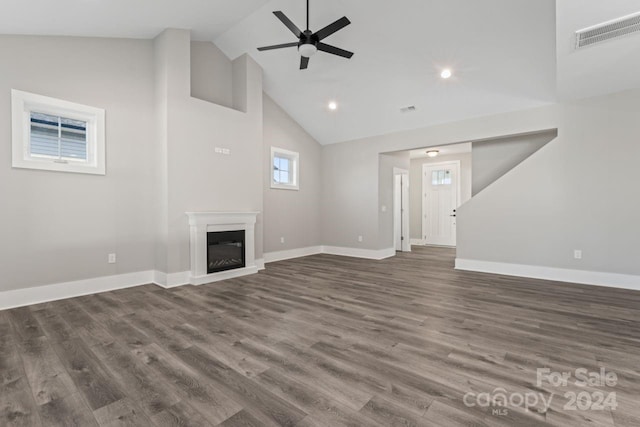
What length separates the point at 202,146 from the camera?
4.67 meters

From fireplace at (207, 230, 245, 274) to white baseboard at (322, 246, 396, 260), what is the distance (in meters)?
2.93

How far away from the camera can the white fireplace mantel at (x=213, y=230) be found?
4379 millimetres

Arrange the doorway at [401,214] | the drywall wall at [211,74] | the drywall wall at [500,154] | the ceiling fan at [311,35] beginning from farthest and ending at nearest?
the doorway at [401,214] → the drywall wall at [500,154] → the drywall wall at [211,74] → the ceiling fan at [311,35]

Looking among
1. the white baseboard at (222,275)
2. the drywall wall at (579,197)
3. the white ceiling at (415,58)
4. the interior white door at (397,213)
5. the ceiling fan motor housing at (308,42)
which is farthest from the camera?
the interior white door at (397,213)

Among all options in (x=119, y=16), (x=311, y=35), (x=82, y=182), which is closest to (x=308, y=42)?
(x=311, y=35)

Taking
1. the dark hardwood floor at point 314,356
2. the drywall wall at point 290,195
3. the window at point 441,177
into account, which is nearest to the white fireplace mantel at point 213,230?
the dark hardwood floor at point 314,356

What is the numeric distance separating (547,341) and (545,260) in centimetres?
283

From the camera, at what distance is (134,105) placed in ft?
14.2

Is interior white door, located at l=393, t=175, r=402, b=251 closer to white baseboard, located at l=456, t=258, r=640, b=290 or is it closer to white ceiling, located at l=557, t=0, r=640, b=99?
white baseboard, located at l=456, t=258, r=640, b=290

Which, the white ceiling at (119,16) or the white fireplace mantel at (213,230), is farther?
the white fireplace mantel at (213,230)

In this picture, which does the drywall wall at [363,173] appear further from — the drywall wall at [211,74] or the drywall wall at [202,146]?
the drywall wall at [211,74]

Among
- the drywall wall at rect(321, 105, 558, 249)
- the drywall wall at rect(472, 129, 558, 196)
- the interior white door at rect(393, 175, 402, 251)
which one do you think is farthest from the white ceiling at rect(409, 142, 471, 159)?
the drywall wall at rect(472, 129, 558, 196)

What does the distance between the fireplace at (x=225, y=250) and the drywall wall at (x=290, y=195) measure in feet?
4.20

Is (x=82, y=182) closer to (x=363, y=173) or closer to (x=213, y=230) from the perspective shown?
(x=213, y=230)
